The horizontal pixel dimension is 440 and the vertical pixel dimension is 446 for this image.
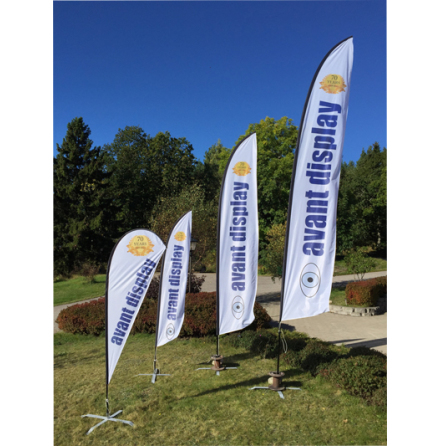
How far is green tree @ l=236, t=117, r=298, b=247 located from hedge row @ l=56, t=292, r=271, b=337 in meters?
12.1

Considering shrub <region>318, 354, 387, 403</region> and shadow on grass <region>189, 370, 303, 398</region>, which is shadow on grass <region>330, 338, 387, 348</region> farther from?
shadow on grass <region>189, 370, 303, 398</region>

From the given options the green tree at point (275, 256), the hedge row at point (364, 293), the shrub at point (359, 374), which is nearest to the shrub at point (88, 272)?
the green tree at point (275, 256)

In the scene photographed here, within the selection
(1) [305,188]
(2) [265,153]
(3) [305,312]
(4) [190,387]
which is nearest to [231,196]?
(1) [305,188]

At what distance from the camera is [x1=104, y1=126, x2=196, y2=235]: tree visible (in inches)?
1304

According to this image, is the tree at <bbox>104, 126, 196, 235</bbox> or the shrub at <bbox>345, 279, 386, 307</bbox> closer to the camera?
the shrub at <bbox>345, 279, 386, 307</bbox>

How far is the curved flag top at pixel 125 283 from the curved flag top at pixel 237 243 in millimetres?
1788

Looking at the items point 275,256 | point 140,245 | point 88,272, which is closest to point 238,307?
point 140,245

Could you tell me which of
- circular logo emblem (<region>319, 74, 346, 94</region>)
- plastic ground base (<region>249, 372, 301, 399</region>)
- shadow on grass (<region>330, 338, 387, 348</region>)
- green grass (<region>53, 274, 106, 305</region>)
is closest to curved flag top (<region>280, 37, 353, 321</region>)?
circular logo emblem (<region>319, 74, 346, 94</region>)

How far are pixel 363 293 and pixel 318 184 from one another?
10.4m

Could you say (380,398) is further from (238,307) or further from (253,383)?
(238,307)

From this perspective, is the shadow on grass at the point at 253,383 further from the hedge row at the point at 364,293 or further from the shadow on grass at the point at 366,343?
the hedge row at the point at 364,293

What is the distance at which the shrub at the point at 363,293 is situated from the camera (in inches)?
580

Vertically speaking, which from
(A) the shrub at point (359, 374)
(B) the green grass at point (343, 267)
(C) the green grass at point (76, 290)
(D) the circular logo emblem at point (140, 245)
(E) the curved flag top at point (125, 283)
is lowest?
(C) the green grass at point (76, 290)

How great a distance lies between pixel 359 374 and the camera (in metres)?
6.32
